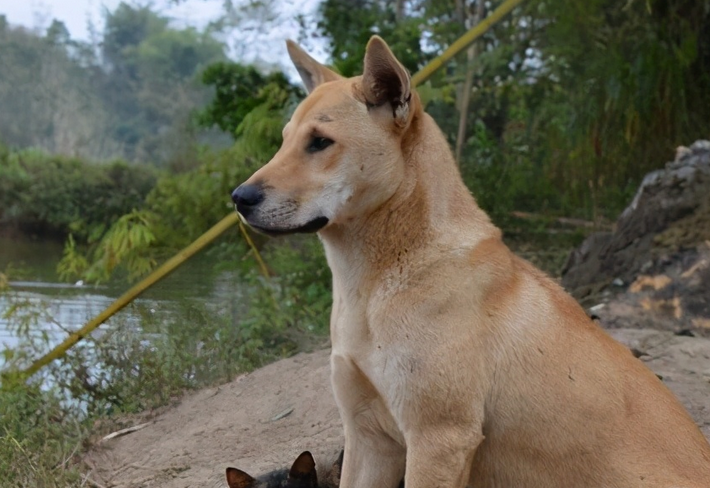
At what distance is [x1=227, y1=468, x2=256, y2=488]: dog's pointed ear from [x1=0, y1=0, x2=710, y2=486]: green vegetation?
140 cm

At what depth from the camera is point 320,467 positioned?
4602 millimetres

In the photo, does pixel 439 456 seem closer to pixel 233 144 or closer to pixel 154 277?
pixel 154 277

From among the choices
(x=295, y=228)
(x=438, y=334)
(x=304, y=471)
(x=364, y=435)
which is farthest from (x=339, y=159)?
(x=304, y=471)

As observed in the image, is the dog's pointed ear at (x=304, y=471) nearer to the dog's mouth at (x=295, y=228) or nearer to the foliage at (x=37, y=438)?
the dog's mouth at (x=295, y=228)

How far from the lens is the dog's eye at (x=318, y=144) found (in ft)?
10.2

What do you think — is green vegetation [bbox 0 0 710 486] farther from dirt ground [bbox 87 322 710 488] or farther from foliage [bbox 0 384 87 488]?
dirt ground [bbox 87 322 710 488]

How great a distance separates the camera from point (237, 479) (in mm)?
4262

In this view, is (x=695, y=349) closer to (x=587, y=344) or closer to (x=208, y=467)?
(x=587, y=344)

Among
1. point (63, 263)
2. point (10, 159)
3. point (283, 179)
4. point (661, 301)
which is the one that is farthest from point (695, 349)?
point (10, 159)

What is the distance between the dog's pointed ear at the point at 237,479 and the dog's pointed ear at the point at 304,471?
0.21 meters

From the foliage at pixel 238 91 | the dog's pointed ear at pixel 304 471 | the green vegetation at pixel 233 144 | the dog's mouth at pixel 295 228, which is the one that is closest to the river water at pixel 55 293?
the green vegetation at pixel 233 144

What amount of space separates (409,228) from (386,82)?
0.55 meters

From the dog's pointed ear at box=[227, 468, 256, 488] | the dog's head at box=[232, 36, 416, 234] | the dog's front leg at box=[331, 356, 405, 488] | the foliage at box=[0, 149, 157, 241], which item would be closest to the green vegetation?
the foliage at box=[0, 149, 157, 241]

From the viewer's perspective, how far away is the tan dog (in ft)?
9.84
